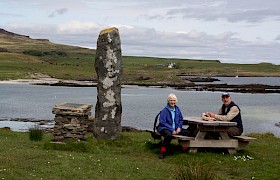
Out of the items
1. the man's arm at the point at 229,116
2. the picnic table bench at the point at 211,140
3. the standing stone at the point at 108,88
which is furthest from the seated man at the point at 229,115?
the standing stone at the point at 108,88

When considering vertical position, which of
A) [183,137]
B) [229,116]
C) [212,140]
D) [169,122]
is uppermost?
[229,116]

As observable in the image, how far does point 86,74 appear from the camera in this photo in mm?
136250

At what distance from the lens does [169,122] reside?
15203 millimetres

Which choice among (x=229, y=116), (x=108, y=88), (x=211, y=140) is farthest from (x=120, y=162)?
(x=108, y=88)

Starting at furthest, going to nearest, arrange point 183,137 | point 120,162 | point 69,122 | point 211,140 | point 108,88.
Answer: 1. point 108,88
2. point 69,122
3. point 211,140
4. point 183,137
5. point 120,162

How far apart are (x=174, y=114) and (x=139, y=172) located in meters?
3.24

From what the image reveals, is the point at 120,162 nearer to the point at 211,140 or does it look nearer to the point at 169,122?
the point at 169,122

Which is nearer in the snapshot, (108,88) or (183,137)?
(183,137)

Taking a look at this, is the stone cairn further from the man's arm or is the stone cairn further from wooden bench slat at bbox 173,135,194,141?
the man's arm

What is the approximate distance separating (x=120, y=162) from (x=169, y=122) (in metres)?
2.38

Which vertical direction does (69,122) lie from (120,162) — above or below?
above

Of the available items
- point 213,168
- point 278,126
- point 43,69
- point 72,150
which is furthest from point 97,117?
point 43,69

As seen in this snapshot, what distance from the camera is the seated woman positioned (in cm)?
1490

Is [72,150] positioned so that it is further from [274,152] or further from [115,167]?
[274,152]
